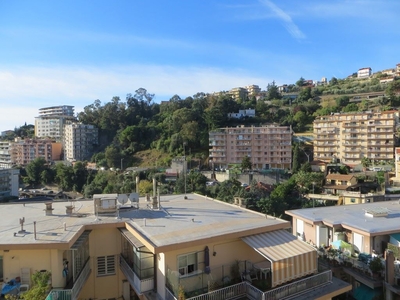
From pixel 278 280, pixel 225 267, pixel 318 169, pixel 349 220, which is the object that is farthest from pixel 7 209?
pixel 318 169

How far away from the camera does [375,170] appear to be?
167 feet

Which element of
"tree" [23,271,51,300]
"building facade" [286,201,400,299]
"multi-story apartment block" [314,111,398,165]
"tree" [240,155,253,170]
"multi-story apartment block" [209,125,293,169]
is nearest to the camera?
"tree" [23,271,51,300]

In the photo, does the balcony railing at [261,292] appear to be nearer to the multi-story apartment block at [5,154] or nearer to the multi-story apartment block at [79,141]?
Result: the multi-story apartment block at [79,141]

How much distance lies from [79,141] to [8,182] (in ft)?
77.2

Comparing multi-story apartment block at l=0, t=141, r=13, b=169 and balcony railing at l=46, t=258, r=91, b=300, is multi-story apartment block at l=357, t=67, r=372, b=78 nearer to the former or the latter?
multi-story apartment block at l=0, t=141, r=13, b=169

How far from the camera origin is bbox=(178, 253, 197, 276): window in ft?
27.8

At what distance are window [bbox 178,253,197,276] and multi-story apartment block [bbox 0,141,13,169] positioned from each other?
314 ft

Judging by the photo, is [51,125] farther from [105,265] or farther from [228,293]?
[228,293]

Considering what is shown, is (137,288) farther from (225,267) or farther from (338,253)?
(338,253)

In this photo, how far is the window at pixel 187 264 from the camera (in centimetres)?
848

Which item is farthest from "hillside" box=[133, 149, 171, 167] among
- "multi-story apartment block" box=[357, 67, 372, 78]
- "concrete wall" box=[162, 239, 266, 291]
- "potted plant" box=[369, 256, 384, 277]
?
"multi-story apartment block" box=[357, 67, 372, 78]

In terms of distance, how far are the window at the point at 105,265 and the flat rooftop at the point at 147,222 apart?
3.69 feet

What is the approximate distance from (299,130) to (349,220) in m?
60.1

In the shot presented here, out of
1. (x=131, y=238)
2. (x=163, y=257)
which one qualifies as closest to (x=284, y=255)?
(x=163, y=257)
